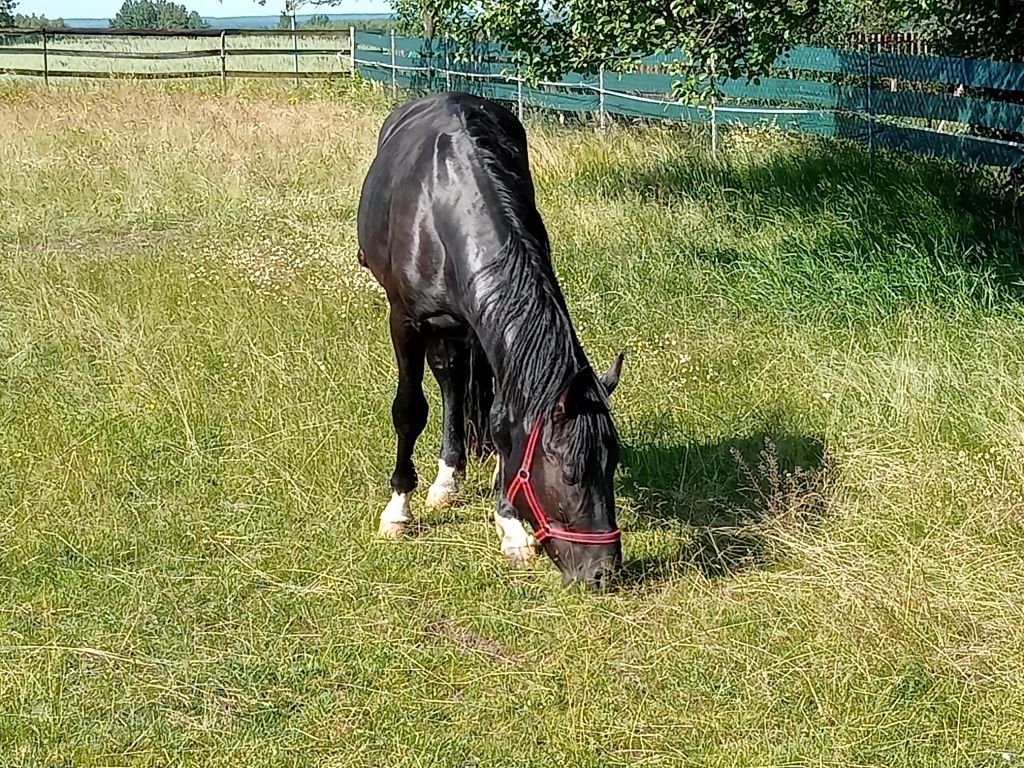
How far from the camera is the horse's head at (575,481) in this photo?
3.97m

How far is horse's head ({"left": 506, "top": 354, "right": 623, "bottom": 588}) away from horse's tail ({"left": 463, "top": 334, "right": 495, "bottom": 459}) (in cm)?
109

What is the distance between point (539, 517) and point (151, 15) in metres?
83.2

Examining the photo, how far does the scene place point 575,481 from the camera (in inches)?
157

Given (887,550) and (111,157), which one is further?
(111,157)

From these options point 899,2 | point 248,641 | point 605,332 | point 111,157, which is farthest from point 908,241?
point 111,157

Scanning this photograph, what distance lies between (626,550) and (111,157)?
33.0ft

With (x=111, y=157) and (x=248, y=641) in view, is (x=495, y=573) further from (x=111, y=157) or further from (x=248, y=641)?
(x=111, y=157)

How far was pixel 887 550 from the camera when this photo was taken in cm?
457

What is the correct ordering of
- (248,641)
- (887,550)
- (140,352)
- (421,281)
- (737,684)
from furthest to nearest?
1. (140,352)
2. (421,281)
3. (887,550)
4. (248,641)
5. (737,684)

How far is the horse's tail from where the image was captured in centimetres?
523

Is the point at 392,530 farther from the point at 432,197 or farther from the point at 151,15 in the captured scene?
the point at 151,15

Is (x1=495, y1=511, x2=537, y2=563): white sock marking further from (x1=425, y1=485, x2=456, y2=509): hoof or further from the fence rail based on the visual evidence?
the fence rail

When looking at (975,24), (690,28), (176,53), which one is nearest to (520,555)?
(690,28)

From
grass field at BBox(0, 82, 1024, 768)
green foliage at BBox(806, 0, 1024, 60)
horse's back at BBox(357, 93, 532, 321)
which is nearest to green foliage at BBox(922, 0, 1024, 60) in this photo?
green foliage at BBox(806, 0, 1024, 60)
